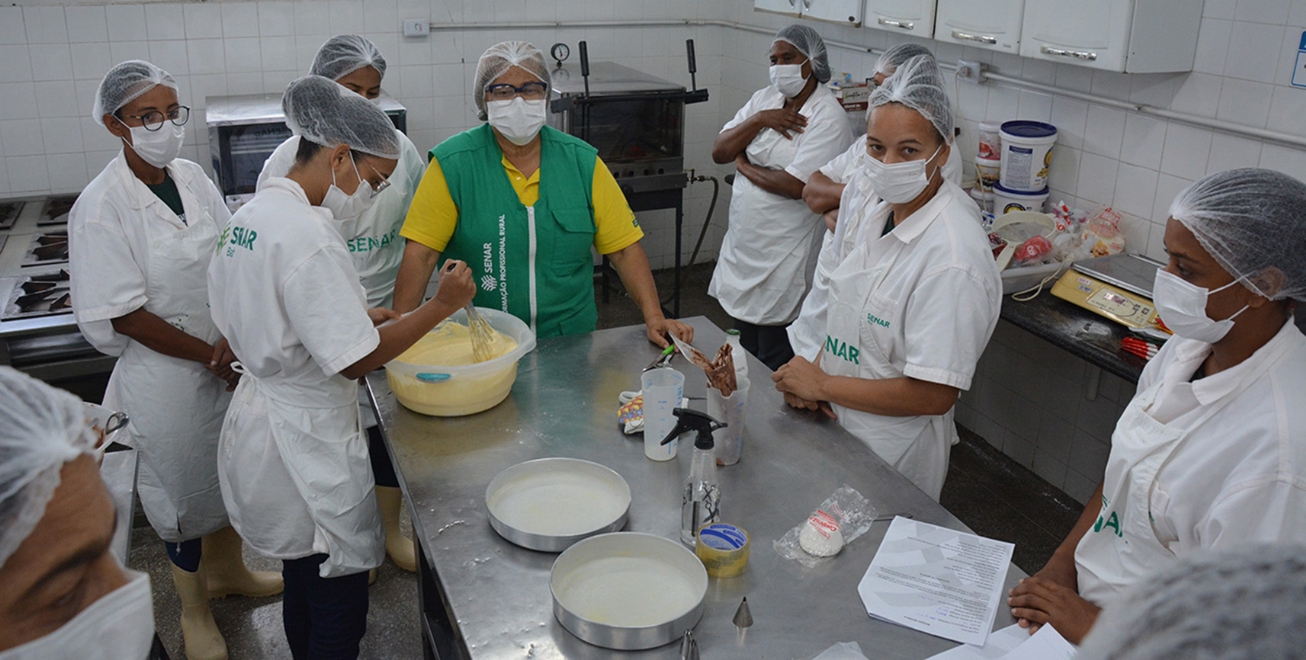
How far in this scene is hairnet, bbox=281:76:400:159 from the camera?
2.05m

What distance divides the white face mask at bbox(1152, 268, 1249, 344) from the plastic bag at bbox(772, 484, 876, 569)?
0.67 m

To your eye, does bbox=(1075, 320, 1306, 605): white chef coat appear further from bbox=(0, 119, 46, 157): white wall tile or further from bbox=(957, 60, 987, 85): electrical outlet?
bbox=(0, 119, 46, 157): white wall tile

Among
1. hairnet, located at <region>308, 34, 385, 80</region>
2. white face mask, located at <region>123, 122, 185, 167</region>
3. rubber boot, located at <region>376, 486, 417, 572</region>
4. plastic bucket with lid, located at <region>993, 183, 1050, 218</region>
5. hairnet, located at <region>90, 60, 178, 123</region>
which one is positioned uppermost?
hairnet, located at <region>308, 34, 385, 80</region>

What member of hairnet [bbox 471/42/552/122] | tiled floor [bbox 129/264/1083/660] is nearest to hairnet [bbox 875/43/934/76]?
hairnet [bbox 471/42/552/122]

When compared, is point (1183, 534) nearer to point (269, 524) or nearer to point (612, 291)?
point (269, 524)

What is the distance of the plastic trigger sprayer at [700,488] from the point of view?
70.8 inches

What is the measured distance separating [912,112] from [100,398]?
3.01 metres

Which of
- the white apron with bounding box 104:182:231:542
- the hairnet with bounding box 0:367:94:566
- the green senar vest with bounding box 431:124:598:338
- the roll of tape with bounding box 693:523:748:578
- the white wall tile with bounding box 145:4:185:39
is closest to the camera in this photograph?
the hairnet with bounding box 0:367:94:566

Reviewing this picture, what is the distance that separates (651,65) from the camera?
5688 millimetres

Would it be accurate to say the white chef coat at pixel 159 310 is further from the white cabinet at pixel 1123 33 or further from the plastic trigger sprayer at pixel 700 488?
the white cabinet at pixel 1123 33

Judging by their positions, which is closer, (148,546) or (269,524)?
(269,524)

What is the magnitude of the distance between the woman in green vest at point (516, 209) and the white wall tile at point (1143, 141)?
6.09 ft

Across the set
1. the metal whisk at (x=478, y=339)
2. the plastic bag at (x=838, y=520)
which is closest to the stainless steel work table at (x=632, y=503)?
the plastic bag at (x=838, y=520)

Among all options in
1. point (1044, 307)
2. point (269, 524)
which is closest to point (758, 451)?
point (269, 524)
